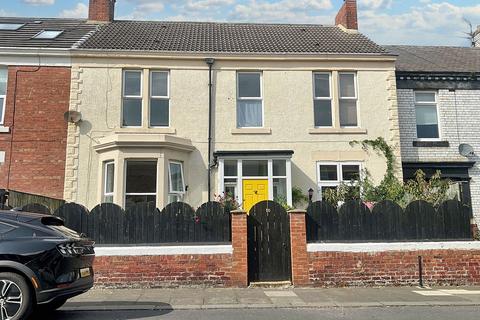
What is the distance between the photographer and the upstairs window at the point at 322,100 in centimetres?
1566

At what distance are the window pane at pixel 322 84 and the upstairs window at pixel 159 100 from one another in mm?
5306

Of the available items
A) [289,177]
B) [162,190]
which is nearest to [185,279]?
[162,190]

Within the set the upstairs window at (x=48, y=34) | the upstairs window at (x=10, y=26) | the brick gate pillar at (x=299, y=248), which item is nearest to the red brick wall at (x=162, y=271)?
the brick gate pillar at (x=299, y=248)

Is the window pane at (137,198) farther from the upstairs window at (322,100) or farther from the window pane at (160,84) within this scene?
the upstairs window at (322,100)

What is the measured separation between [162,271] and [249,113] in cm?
771

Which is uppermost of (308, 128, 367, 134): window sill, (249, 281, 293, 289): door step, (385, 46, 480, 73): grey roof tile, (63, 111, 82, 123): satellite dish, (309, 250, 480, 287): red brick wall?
(385, 46, 480, 73): grey roof tile

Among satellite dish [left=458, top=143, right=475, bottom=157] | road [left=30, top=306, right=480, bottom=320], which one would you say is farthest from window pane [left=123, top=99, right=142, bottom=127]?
satellite dish [left=458, top=143, right=475, bottom=157]

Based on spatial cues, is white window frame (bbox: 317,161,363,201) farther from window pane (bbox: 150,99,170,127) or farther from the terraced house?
window pane (bbox: 150,99,170,127)

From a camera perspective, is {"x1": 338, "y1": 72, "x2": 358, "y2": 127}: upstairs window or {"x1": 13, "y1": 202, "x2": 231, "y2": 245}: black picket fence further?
{"x1": 338, "y1": 72, "x2": 358, "y2": 127}: upstairs window

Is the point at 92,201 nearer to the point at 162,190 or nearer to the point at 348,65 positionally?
the point at 162,190

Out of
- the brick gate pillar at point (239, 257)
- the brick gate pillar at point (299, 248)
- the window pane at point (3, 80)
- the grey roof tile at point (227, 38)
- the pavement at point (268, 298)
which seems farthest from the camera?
the grey roof tile at point (227, 38)

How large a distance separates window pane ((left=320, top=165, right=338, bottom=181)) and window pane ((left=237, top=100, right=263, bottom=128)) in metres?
2.65

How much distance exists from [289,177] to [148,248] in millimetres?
6152

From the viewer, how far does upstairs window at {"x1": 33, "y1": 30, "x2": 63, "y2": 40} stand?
53.3 ft
